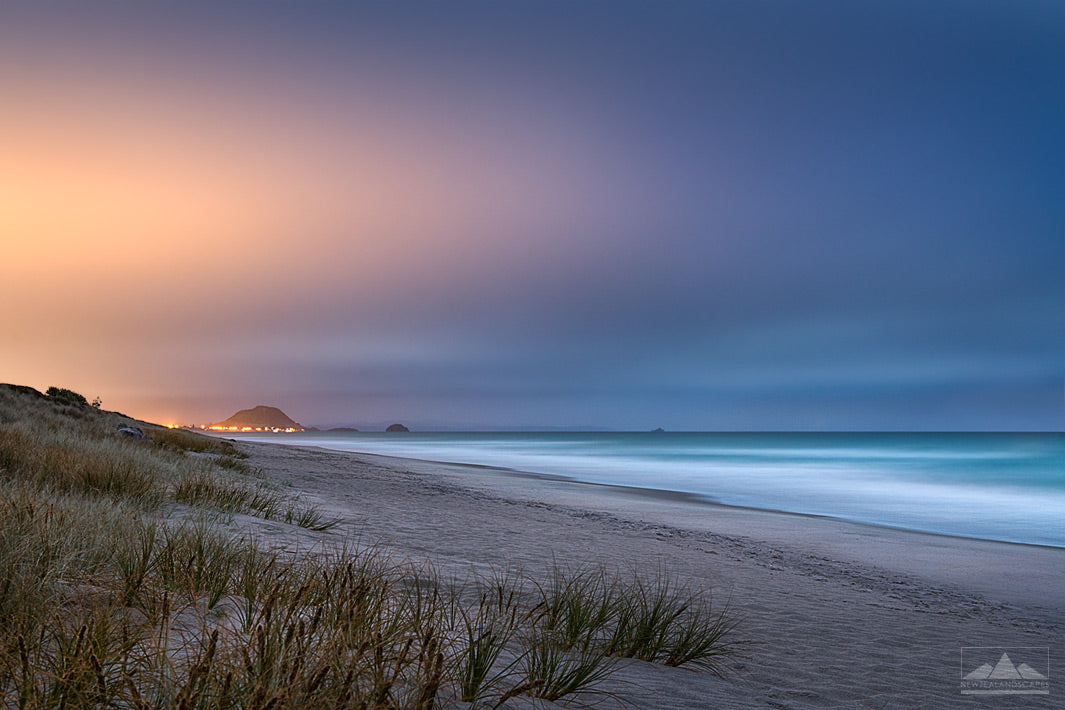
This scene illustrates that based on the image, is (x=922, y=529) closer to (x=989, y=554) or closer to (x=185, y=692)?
(x=989, y=554)

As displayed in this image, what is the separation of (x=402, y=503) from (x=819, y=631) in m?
10.4

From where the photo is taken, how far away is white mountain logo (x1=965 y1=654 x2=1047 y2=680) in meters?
5.45

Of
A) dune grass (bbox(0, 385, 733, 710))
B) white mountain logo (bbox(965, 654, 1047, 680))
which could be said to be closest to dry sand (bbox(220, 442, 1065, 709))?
white mountain logo (bbox(965, 654, 1047, 680))

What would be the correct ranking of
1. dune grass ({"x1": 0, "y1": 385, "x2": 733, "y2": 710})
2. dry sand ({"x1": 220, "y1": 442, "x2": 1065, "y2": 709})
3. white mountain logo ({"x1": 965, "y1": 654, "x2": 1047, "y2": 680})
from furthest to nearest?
white mountain logo ({"x1": 965, "y1": 654, "x2": 1047, "y2": 680}) < dry sand ({"x1": 220, "y1": 442, "x2": 1065, "y2": 709}) < dune grass ({"x1": 0, "y1": 385, "x2": 733, "y2": 710})

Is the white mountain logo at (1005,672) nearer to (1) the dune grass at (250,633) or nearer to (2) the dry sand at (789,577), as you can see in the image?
(2) the dry sand at (789,577)

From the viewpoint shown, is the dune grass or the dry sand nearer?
the dune grass

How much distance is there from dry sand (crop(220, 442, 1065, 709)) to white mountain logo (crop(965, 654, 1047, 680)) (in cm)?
16

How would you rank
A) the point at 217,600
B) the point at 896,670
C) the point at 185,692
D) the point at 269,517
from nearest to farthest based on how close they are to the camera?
the point at 185,692, the point at 217,600, the point at 896,670, the point at 269,517

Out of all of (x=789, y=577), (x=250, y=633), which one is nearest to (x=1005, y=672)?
(x=789, y=577)

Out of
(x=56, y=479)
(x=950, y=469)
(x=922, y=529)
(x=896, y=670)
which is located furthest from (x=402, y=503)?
(x=950, y=469)

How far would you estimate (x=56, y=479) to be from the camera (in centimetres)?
827

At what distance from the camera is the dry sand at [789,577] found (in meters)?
4.63

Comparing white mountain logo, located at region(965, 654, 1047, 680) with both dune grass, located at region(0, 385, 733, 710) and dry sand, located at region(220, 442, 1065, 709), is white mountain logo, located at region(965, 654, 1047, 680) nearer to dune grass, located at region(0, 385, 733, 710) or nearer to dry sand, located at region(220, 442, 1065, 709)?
dry sand, located at region(220, 442, 1065, 709)

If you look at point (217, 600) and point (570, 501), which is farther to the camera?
point (570, 501)
